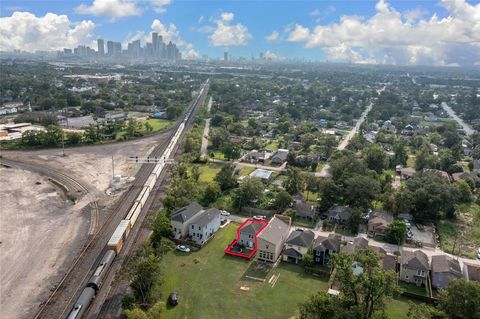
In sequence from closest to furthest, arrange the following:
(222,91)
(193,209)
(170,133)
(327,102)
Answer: (193,209) < (170,133) < (327,102) < (222,91)

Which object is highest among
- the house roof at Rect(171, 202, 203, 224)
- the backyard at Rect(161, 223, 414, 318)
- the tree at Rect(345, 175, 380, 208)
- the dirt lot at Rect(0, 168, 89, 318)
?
the tree at Rect(345, 175, 380, 208)

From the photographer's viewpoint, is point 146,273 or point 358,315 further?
point 146,273

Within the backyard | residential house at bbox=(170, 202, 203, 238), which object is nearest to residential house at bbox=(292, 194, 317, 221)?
the backyard

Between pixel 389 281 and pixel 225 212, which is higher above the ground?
pixel 389 281

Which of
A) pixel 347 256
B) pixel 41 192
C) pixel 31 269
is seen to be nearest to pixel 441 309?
pixel 347 256

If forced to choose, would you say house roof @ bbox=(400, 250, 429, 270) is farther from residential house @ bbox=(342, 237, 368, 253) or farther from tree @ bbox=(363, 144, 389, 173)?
tree @ bbox=(363, 144, 389, 173)

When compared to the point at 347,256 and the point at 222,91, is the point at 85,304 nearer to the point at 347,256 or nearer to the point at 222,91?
the point at 347,256
